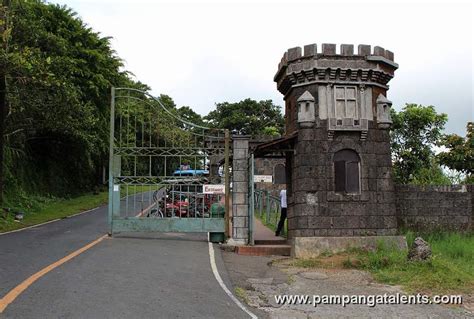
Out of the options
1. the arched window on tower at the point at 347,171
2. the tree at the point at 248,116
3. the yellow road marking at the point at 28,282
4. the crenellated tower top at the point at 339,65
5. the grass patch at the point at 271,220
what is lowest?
the yellow road marking at the point at 28,282

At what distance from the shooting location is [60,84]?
1639 centimetres

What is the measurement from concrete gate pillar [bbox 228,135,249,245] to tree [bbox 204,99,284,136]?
115 ft

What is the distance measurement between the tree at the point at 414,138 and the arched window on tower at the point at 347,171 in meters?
9.01

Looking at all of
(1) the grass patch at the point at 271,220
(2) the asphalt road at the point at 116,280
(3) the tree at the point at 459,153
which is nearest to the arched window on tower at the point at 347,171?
(2) the asphalt road at the point at 116,280

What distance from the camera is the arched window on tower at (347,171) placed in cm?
1274

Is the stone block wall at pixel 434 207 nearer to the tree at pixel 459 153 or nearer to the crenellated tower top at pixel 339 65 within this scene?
the crenellated tower top at pixel 339 65

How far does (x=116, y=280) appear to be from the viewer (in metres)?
8.20

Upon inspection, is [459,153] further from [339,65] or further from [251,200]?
[251,200]

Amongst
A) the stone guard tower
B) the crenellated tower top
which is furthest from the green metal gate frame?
the crenellated tower top

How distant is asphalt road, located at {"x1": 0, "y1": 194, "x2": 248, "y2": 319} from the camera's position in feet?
21.5

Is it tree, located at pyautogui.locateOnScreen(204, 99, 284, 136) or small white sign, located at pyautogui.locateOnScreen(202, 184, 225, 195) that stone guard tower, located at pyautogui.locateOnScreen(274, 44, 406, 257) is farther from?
tree, located at pyautogui.locateOnScreen(204, 99, 284, 136)

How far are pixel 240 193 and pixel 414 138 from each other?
11.4 meters

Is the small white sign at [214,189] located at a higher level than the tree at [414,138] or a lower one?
lower

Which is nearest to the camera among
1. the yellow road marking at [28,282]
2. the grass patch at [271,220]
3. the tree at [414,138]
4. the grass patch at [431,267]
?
the yellow road marking at [28,282]
